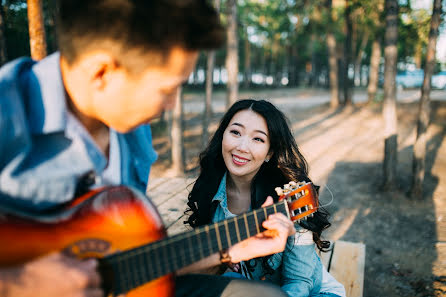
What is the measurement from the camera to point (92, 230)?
1276mm

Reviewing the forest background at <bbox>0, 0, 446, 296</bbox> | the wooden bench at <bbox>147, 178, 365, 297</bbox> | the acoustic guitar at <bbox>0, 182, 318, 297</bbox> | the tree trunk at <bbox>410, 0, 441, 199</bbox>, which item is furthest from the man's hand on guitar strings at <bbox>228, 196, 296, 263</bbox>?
the tree trunk at <bbox>410, 0, 441, 199</bbox>

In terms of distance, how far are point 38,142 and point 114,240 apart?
51cm

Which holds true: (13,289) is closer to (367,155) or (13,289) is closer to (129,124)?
(129,124)

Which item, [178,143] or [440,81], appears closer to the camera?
[178,143]

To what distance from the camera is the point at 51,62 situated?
4.39ft

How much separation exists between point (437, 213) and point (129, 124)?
6.63 meters

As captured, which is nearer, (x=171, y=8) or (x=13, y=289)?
(x=13, y=289)

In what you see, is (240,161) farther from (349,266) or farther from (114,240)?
(349,266)

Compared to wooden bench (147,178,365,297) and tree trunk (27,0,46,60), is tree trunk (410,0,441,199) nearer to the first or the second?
wooden bench (147,178,365,297)

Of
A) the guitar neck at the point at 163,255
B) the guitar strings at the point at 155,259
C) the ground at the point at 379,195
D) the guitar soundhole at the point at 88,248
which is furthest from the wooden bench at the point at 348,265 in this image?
the guitar soundhole at the point at 88,248

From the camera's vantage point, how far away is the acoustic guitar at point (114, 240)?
1166mm

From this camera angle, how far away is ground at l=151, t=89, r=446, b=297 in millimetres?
4418

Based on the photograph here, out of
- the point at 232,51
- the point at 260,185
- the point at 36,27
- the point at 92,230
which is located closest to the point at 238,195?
the point at 260,185

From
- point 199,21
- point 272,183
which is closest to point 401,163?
point 272,183
